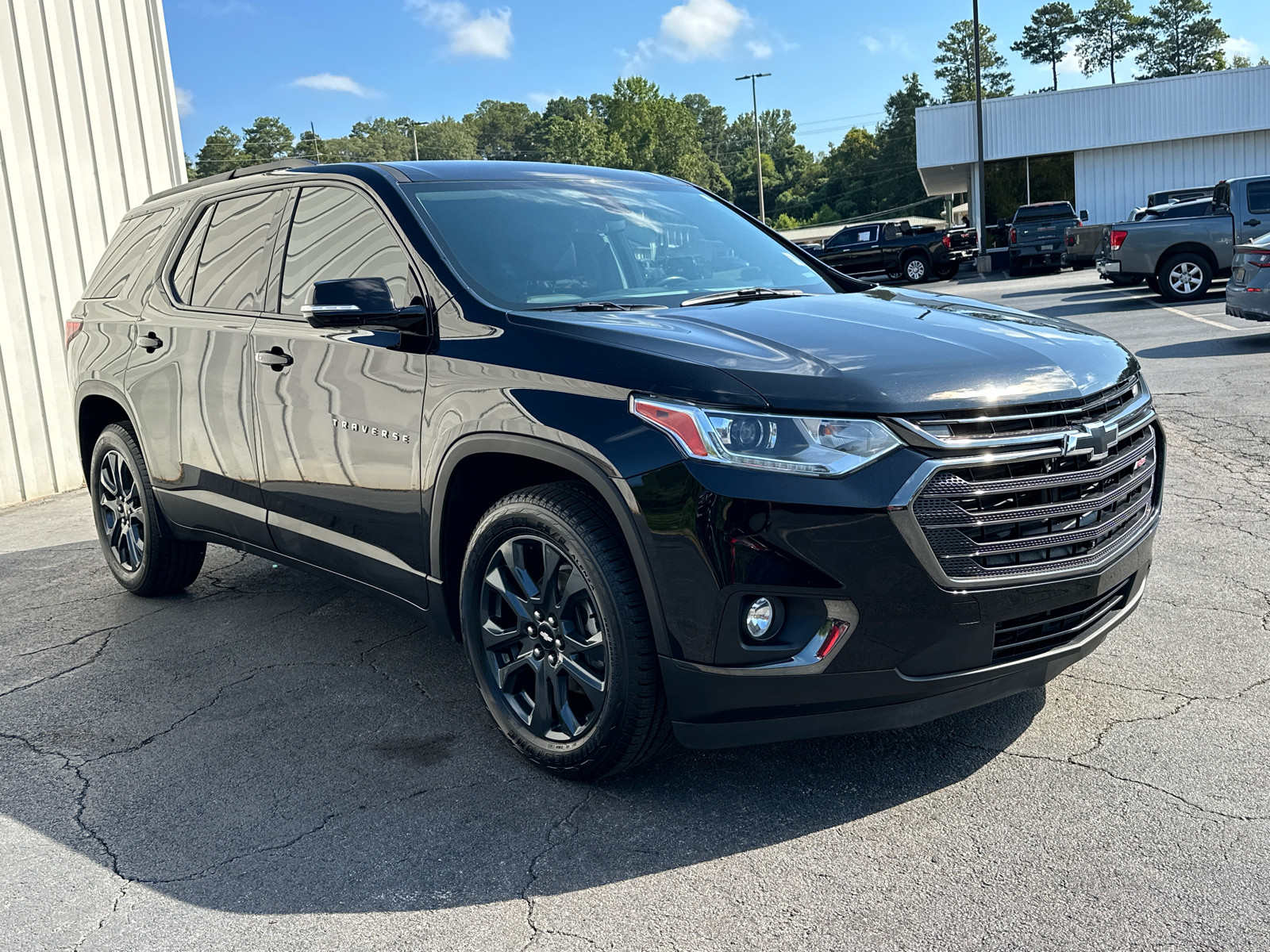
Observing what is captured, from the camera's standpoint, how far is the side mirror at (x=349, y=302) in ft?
11.1

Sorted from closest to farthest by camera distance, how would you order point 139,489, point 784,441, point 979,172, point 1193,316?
point 784,441 → point 139,489 → point 1193,316 → point 979,172

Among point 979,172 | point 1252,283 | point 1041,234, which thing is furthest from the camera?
point 979,172

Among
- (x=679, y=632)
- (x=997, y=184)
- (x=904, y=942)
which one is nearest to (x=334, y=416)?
(x=679, y=632)

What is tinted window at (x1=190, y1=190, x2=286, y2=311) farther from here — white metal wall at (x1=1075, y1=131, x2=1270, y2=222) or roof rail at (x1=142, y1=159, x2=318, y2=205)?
white metal wall at (x1=1075, y1=131, x2=1270, y2=222)

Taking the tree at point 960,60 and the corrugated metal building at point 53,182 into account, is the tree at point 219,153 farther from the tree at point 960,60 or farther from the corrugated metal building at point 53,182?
the corrugated metal building at point 53,182

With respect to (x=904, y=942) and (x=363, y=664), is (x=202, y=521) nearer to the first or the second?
(x=363, y=664)

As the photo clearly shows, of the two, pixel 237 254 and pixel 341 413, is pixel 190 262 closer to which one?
pixel 237 254

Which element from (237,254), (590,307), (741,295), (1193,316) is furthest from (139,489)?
(1193,316)

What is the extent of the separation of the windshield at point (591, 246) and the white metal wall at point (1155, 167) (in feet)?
119

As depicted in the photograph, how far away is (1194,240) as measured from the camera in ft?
55.5

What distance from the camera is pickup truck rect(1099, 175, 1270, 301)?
55.2 ft

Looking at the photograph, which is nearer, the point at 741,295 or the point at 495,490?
the point at 495,490

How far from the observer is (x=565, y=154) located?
4481 inches

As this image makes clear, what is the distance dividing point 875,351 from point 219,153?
140 metres
